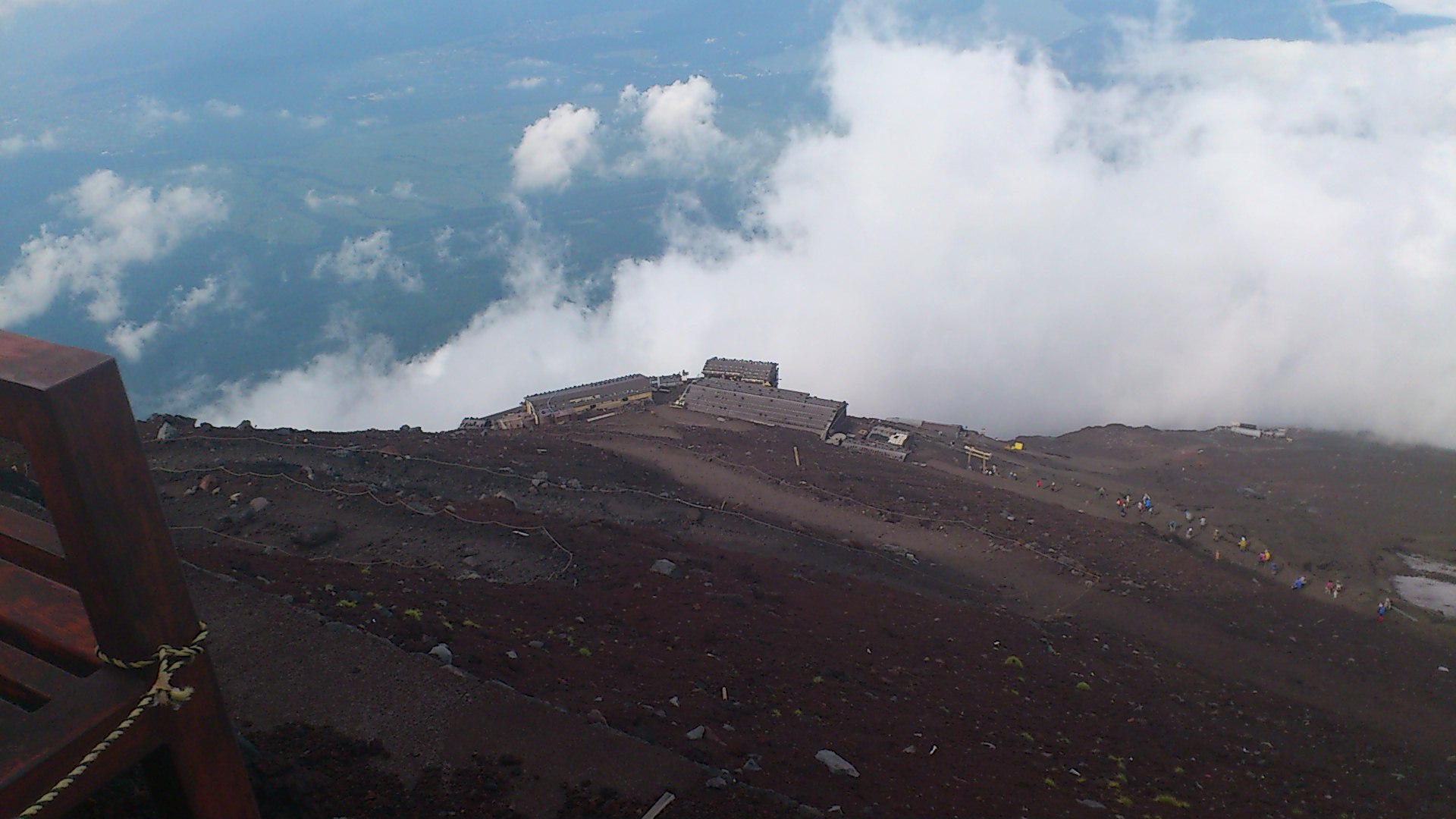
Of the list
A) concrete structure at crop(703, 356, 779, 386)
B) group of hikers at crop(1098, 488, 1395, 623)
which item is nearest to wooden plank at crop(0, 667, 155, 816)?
group of hikers at crop(1098, 488, 1395, 623)

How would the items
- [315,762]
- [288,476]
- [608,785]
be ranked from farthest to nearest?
[288,476] < [608,785] < [315,762]

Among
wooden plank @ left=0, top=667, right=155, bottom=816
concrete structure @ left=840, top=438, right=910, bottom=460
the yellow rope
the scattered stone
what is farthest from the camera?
concrete structure @ left=840, top=438, right=910, bottom=460

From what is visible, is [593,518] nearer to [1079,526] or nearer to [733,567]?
[733,567]

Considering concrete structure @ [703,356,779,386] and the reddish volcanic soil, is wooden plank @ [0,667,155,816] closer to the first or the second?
the reddish volcanic soil

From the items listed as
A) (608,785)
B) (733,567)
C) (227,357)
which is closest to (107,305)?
(227,357)

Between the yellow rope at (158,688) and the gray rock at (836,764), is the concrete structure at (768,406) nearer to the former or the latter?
the gray rock at (836,764)

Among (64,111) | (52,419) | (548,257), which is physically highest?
(64,111)

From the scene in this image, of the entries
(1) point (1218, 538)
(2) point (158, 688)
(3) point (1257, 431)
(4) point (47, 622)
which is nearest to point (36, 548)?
(4) point (47, 622)
